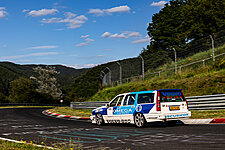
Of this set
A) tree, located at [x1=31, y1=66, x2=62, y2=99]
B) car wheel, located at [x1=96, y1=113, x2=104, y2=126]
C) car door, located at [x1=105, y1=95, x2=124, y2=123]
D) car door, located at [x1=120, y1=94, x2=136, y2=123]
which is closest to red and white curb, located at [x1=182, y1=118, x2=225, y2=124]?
car door, located at [x1=120, y1=94, x2=136, y2=123]

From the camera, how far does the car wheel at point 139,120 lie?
12.2 m

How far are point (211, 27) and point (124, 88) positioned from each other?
61.3 feet

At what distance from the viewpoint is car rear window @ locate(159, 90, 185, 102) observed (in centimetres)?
1196

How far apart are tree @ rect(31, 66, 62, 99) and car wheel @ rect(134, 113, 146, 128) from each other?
3410 inches

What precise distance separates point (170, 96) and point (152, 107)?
3.19 ft

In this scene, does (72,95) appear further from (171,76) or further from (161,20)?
(171,76)

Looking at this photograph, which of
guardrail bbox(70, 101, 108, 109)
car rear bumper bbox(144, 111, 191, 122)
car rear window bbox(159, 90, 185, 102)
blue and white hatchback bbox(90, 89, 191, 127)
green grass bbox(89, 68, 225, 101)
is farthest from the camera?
guardrail bbox(70, 101, 108, 109)

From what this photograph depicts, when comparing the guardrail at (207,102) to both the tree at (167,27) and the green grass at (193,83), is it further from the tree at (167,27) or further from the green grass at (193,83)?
the tree at (167,27)

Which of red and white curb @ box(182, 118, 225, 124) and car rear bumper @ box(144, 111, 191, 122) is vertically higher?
car rear bumper @ box(144, 111, 191, 122)

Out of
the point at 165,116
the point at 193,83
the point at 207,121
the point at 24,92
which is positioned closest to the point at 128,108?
the point at 165,116

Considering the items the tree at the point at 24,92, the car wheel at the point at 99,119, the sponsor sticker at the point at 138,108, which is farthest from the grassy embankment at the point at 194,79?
the tree at the point at 24,92

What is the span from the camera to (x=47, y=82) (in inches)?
3915

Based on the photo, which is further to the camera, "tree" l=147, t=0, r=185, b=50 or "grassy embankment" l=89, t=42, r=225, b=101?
"tree" l=147, t=0, r=185, b=50

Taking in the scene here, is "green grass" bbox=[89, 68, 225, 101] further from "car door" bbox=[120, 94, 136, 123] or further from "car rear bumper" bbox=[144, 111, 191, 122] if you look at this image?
"car door" bbox=[120, 94, 136, 123]
